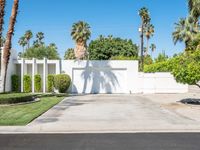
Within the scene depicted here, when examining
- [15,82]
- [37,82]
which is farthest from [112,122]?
[15,82]

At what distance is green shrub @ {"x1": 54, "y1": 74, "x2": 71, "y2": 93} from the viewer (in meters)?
34.9

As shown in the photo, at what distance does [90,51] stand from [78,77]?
28.8 meters

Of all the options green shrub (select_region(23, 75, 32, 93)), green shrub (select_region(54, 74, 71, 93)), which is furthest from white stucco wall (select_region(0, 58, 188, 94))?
green shrub (select_region(54, 74, 71, 93))

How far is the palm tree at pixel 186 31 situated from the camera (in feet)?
146

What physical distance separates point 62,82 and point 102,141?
2377 cm

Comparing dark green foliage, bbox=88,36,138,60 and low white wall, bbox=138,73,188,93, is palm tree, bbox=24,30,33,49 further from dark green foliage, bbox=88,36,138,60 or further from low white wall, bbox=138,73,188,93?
low white wall, bbox=138,73,188,93

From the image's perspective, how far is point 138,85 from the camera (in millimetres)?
37188

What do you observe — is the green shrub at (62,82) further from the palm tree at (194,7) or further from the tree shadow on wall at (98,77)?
the palm tree at (194,7)

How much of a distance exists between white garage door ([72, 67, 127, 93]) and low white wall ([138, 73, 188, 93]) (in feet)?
5.50

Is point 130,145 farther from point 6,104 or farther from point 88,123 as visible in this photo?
point 6,104

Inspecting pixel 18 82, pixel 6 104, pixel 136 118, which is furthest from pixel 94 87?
pixel 136 118

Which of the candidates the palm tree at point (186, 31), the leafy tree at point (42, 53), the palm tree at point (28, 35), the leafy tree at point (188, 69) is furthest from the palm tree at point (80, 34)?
the palm tree at point (28, 35)

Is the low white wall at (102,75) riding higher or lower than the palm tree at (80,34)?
lower

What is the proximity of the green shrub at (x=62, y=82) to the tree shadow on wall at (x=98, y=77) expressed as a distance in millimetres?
2105
